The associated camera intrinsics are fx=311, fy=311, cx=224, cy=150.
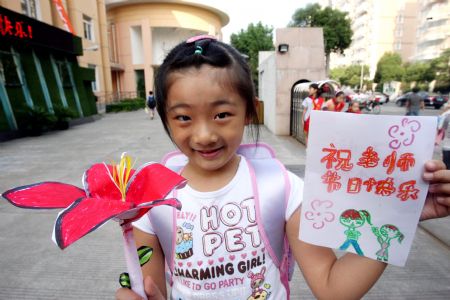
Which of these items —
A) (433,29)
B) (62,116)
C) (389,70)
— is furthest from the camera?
(433,29)

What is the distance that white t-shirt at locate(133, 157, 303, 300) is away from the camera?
885 millimetres

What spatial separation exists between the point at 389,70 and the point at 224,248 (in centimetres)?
4352

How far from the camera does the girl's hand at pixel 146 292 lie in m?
0.67

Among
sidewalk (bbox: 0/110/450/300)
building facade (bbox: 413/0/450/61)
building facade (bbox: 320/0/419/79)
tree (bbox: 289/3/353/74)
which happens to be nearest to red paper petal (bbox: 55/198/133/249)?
sidewalk (bbox: 0/110/450/300)

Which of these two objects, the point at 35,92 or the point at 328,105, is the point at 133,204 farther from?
the point at 35,92

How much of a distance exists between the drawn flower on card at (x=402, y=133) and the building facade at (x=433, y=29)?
145 feet

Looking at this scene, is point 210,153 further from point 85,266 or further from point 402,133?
point 85,266

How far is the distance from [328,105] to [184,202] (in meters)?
5.08

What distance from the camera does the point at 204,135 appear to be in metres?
0.79

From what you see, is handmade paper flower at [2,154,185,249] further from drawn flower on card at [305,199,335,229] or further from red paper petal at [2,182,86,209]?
drawn flower on card at [305,199,335,229]

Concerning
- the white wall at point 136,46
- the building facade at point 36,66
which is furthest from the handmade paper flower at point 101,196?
the white wall at point 136,46

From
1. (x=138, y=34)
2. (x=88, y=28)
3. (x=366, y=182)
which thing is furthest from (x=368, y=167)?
(x=138, y=34)

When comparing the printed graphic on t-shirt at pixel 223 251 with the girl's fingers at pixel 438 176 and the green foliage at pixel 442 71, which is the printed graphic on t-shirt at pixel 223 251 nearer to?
the girl's fingers at pixel 438 176

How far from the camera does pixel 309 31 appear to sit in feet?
26.2
